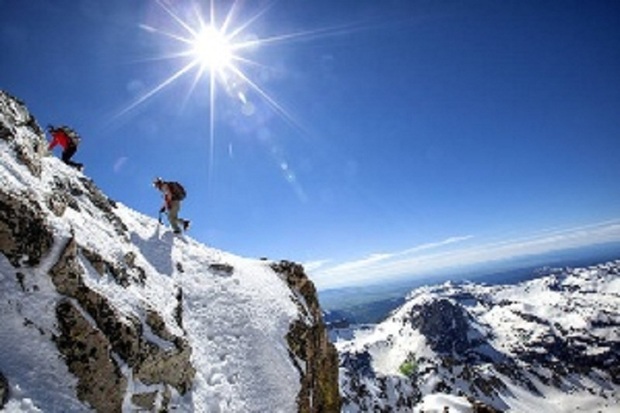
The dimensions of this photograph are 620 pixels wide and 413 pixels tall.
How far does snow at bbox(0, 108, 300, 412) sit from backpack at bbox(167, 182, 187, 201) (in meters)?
2.23

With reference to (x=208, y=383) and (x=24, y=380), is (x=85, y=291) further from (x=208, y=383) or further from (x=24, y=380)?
(x=208, y=383)

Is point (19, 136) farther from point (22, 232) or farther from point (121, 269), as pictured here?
point (121, 269)

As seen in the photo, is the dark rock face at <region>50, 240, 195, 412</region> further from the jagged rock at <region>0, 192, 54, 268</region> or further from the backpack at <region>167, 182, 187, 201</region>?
the backpack at <region>167, 182, 187, 201</region>

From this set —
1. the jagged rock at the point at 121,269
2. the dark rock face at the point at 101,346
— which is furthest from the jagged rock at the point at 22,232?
the jagged rock at the point at 121,269

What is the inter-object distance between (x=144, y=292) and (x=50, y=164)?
8.12m

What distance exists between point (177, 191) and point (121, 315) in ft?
50.1

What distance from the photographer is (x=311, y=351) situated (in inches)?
1076

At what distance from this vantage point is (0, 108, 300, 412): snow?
1329 centimetres

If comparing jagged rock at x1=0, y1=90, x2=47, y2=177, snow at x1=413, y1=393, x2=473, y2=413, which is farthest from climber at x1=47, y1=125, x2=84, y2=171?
snow at x1=413, y1=393, x2=473, y2=413

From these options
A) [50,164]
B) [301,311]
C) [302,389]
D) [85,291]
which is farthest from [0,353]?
[301,311]

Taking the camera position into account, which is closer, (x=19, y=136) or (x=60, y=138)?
(x=19, y=136)

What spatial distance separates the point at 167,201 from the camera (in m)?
30.8

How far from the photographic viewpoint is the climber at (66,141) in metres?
26.7

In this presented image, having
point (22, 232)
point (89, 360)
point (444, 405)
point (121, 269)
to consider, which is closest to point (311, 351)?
point (121, 269)
